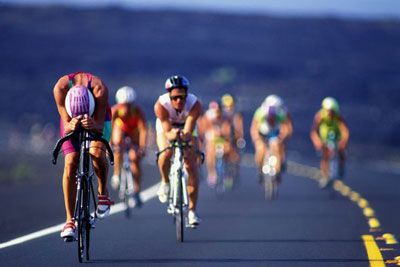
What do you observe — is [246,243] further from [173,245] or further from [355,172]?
[355,172]

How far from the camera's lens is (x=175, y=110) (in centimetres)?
1589

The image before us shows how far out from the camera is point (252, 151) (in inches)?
2992

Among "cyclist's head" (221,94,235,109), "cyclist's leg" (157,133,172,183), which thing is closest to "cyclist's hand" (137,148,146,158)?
"cyclist's leg" (157,133,172,183)

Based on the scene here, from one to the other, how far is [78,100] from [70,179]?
81 centimetres

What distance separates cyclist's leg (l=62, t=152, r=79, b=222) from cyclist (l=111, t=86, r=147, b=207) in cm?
781

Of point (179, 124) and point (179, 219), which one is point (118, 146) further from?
point (179, 219)

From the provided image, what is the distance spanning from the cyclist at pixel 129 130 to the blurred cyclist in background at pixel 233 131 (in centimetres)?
719

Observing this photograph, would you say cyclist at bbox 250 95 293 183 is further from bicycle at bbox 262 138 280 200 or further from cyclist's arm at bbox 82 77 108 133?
cyclist's arm at bbox 82 77 108 133

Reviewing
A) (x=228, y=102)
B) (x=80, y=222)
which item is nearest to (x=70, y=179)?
(x=80, y=222)

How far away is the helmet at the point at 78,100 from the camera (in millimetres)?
12547

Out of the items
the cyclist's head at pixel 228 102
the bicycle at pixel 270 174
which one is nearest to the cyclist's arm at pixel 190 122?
the bicycle at pixel 270 174

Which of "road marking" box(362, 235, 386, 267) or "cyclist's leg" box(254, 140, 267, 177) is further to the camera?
"cyclist's leg" box(254, 140, 267, 177)

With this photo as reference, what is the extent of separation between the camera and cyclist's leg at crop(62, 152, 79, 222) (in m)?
12.7

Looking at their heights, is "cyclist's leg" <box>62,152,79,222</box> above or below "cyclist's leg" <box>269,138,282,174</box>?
below
